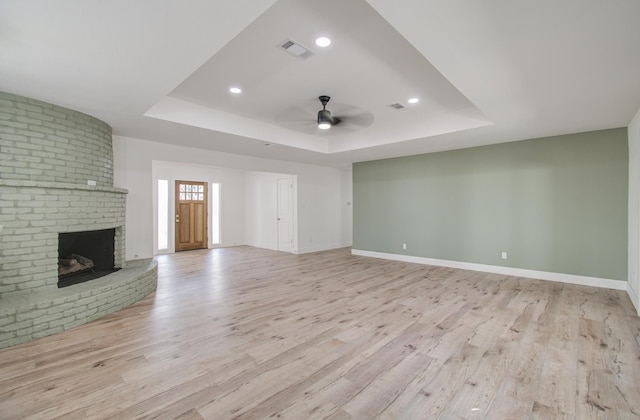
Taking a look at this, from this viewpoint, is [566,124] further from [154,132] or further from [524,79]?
[154,132]

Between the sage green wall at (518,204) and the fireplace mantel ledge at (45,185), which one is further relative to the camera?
the sage green wall at (518,204)

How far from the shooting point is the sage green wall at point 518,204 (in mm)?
4402

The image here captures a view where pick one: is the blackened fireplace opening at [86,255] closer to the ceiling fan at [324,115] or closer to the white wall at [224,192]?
the ceiling fan at [324,115]

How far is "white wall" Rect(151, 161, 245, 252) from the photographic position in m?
8.16

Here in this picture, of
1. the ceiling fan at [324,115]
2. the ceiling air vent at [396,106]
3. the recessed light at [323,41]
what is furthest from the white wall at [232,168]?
the recessed light at [323,41]

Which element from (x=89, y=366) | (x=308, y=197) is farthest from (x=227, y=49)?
(x=308, y=197)

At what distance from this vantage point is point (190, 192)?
8.62 meters

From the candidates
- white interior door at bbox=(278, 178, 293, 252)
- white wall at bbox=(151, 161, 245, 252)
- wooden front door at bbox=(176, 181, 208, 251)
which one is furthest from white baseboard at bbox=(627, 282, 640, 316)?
wooden front door at bbox=(176, 181, 208, 251)

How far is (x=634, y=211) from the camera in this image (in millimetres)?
3842

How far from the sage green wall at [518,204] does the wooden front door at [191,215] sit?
5229mm

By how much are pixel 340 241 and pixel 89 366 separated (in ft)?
23.0

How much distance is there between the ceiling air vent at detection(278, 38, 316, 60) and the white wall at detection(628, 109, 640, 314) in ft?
13.1

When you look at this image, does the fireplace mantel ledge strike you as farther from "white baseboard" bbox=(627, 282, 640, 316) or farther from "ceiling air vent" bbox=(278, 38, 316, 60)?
"white baseboard" bbox=(627, 282, 640, 316)

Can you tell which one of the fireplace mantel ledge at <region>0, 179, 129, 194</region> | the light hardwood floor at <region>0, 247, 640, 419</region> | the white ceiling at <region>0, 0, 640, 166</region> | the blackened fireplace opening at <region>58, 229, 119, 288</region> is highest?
the white ceiling at <region>0, 0, 640, 166</region>
